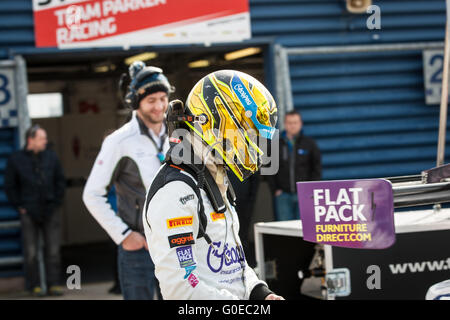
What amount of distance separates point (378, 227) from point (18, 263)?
6.99 metres

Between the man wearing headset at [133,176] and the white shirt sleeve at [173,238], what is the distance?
6.88ft

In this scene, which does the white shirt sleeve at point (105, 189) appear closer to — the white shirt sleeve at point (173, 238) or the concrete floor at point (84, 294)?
the white shirt sleeve at point (173, 238)

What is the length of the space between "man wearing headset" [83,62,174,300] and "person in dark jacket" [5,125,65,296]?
4.05 meters

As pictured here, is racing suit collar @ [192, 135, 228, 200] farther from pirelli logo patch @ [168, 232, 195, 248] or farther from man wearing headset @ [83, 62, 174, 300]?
man wearing headset @ [83, 62, 174, 300]

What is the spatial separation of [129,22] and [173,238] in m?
6.77

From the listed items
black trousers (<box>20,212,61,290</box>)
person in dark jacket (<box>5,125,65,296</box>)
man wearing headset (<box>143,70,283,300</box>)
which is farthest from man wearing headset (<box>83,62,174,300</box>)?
black trousers (<box>20,212,61,290</box>)

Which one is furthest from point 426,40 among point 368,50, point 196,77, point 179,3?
point 196,77

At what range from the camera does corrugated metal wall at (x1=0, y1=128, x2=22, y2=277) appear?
834cm

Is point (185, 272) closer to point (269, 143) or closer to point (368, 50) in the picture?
point (269, 143)

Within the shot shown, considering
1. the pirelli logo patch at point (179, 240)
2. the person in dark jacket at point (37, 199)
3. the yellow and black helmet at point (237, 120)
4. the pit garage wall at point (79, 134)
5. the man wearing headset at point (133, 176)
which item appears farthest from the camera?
the pit garage wall at point (79, 134)

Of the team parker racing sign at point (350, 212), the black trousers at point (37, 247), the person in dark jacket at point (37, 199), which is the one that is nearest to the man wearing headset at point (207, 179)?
the team parker racing sign at point (350, 212)

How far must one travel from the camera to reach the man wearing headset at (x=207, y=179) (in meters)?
2.07

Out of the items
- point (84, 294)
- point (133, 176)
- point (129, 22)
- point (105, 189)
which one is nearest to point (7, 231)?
point (84, 294)

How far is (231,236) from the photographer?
227 centimetres
